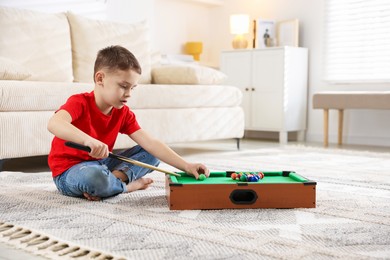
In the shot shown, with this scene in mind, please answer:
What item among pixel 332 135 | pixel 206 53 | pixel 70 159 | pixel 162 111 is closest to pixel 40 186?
pixel 70 159

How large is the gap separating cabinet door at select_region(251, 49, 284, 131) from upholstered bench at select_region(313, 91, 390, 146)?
43 cm

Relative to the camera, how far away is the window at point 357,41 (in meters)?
4.32

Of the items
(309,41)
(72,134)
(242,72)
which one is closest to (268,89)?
(242,72)

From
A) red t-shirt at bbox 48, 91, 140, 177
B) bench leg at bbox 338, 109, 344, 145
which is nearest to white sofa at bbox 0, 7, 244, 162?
red t-shirt at bbox 48, 91, 140, 177

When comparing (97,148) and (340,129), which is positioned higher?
(97,148)

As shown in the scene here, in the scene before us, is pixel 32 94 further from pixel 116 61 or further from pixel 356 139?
pixel 356 139

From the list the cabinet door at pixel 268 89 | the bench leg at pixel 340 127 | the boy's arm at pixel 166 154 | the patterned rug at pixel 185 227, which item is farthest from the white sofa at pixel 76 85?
the bench leg at pixel 340 127

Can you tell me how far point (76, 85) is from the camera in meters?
2.76

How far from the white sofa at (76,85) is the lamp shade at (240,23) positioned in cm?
128

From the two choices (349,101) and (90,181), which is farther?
(349,101)

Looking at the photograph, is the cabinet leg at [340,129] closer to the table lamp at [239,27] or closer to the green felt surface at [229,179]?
the table lamp at [239,27]

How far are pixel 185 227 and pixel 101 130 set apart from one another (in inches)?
24.3

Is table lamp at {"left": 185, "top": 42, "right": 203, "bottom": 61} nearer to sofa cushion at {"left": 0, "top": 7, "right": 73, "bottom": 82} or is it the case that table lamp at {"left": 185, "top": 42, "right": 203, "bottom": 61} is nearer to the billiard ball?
sofa cushion at {"left": 0, "top": 7, "right": 73, "bottom": 82}

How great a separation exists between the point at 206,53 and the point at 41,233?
14.0 feet
